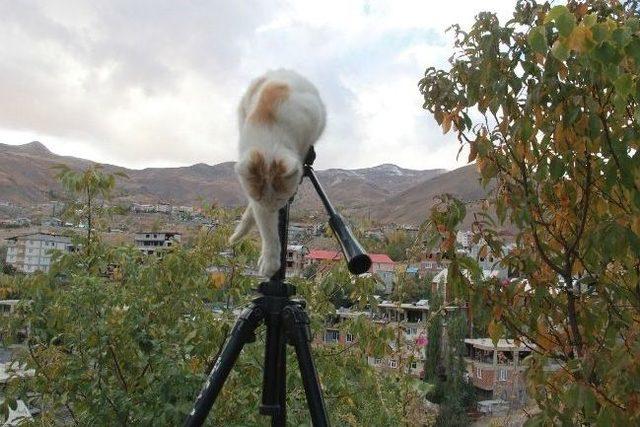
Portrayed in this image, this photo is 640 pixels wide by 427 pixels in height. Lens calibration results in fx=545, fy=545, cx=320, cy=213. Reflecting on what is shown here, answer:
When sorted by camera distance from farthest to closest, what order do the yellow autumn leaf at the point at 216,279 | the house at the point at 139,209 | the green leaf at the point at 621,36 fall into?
1. the house at the point at 139,209
2. the yellow autumn leaf at the point at 216,279
3. the green leaf at the point at 621,36

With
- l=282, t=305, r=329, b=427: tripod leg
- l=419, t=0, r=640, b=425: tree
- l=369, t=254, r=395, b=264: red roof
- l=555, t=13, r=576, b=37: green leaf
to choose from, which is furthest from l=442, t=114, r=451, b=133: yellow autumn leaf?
l=282, t=305, r=329, b=427: tripod leg

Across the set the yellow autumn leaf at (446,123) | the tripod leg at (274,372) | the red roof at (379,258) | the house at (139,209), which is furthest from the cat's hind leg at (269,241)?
the house at (139,209)

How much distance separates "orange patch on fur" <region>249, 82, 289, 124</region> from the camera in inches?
44.7

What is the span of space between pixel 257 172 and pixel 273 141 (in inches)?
3.1

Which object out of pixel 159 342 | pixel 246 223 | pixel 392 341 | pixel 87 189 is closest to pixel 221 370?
pixel 246 223

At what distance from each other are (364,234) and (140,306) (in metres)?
1.14

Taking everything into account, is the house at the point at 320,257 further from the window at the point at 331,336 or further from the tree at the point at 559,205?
the tree at the point at 559,205

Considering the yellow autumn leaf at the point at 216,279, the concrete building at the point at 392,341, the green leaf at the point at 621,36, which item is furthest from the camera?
the concrete building at the point at 392,341

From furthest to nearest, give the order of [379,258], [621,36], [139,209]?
[139,209] < [379,258] < [621,36]

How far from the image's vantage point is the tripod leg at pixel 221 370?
1152mm

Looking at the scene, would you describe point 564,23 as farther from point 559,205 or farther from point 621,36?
point 559,205

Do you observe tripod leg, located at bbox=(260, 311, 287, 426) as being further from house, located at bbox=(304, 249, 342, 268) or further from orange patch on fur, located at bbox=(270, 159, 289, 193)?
house, located at bbox=(304, 249, 342, 268)

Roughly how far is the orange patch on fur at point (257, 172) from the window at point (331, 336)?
6.51ft

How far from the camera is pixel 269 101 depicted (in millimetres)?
1153
